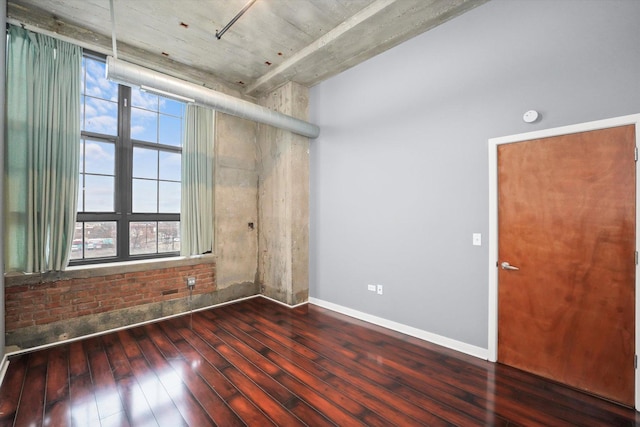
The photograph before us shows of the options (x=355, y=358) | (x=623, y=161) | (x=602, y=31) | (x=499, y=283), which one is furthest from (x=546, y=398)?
(x=602, y=31)

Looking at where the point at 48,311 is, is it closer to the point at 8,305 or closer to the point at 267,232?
the point at 8,305

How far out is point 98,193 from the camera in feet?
11.5

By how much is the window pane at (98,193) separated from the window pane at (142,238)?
379mm

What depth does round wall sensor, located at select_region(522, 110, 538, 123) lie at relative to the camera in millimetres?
2484

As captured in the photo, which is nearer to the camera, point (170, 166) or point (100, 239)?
point (100, 239)

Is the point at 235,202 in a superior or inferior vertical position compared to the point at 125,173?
inferior

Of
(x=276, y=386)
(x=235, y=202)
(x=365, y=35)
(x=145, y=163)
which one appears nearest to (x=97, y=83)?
(x=145, y=163)

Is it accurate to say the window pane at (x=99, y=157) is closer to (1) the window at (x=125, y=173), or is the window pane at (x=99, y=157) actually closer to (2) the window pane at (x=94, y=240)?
(1) the window at (x=125, y=173)

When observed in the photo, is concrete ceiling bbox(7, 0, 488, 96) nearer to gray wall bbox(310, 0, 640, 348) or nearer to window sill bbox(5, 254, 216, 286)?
gray wall bbox(310, 0, 640, 348)

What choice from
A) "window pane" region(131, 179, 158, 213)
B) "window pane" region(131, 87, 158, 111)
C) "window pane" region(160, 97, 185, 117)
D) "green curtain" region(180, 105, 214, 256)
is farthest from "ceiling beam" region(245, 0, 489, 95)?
"window pane" region(131, 179, 158, 213)

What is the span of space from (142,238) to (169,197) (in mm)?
684

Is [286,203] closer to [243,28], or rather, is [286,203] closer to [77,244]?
[243,28]

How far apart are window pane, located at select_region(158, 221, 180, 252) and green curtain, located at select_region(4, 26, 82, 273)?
3.41ft

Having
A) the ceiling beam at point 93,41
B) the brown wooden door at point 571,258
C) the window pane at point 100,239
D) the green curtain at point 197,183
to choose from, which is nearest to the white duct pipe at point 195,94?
the green curtain at point 197,183
